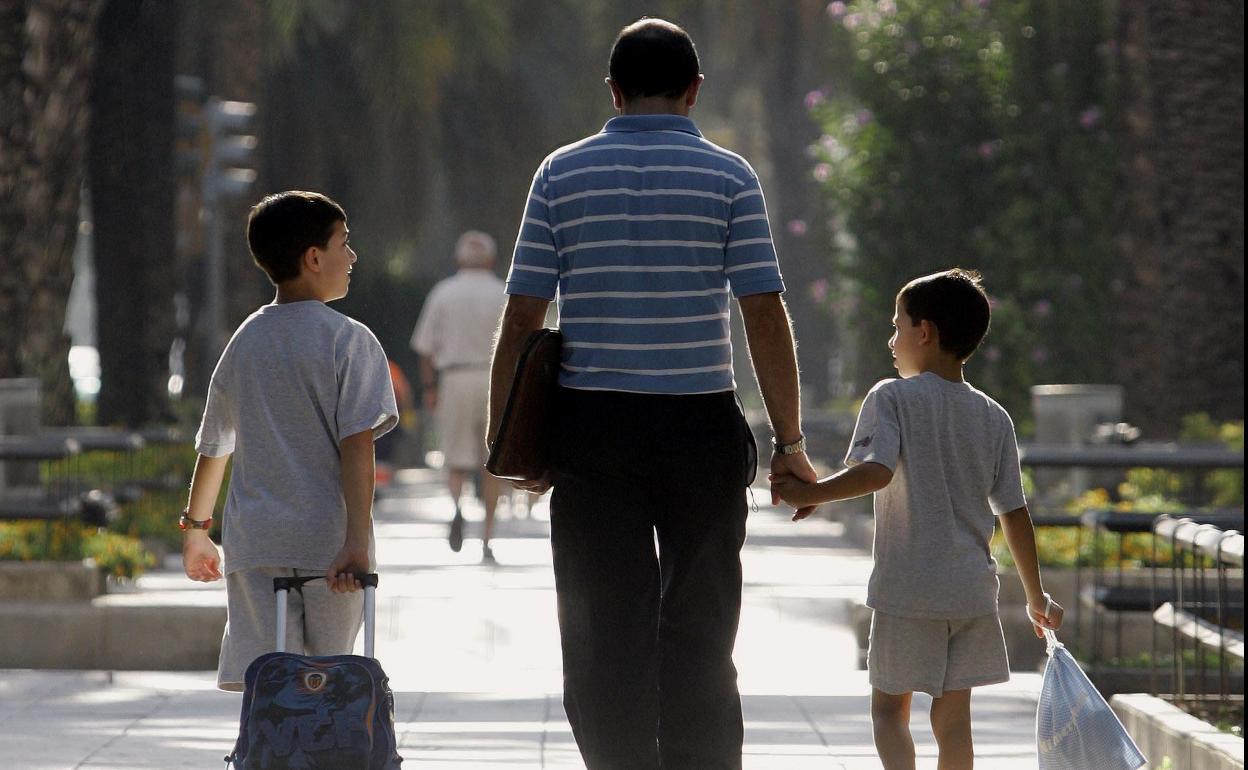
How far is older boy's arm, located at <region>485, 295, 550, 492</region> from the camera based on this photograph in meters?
4.89

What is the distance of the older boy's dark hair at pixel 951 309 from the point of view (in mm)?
5223

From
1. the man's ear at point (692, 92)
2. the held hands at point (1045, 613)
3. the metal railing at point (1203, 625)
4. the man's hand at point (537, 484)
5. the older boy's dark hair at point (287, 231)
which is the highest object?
the man's ear at point (692, 92)

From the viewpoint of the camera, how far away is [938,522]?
16.9 ft

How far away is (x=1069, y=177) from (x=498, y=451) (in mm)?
14374

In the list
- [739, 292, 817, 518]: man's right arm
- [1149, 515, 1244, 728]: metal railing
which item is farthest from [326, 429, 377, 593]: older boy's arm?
[1149, 515, 1244, 728]: metal railing

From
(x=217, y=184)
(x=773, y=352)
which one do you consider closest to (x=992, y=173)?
(x=217, y=184)

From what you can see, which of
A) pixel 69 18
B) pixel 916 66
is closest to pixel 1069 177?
pixel 916 66

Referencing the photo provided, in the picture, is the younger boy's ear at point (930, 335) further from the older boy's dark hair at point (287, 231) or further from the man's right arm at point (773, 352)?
the older boy's dark hair at point (287, 231)

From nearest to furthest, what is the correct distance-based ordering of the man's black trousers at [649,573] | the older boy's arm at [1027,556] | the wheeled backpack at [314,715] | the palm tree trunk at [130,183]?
the wheeled backpack at [314,715] → the man's black trousers at [649,573] → the older boy's arm at [1027,556] → the palm tree trunk at [130,183]

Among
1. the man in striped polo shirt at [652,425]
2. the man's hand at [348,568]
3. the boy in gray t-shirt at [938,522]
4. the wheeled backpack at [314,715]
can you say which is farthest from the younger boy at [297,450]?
the boy in gray t-shirt at [938,522]

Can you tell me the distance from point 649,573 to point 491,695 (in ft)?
12.2

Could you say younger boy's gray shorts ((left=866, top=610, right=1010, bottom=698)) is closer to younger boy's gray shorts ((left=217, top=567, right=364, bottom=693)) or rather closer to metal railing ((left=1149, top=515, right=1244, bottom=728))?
metal railing ((left=1149, top=515, right=1244, bottom=728))

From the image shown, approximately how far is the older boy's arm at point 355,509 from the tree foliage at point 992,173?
1382 cm

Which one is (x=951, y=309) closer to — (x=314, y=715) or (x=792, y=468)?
(x=792, y=468)
